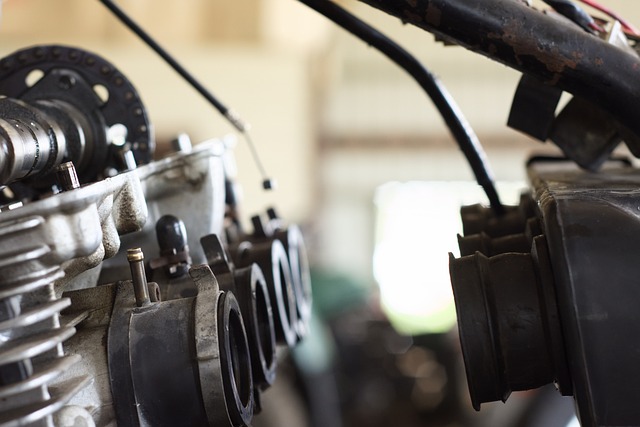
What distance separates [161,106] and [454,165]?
2396mm

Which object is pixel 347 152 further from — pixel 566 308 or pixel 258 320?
pixel 566 308

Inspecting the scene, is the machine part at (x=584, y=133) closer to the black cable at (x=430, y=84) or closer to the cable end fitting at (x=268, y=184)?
the black cable at (x=430, y=84)

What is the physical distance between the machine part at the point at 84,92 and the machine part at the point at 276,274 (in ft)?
0.55

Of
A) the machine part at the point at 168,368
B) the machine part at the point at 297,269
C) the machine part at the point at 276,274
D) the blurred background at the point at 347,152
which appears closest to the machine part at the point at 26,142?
the machine part at the point at 168,368

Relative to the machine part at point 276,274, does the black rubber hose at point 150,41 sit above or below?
above

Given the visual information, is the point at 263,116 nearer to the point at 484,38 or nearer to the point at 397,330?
the point at 397,330

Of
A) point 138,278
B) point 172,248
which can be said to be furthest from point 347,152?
point 138,278

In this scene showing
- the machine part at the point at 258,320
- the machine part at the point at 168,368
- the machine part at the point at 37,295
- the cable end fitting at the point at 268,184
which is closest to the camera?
the machine part at the point at 37,295

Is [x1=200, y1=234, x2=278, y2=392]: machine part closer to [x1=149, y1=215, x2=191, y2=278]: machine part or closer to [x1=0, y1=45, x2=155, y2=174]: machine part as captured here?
[x1=149, y1=215, x2=191, y2=278]: machine part

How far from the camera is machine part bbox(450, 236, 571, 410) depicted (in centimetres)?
73

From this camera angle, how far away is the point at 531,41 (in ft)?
2.56

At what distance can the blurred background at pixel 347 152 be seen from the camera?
197 inches

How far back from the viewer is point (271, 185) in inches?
51.2

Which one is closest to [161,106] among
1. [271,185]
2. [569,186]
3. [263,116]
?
[263,116]
